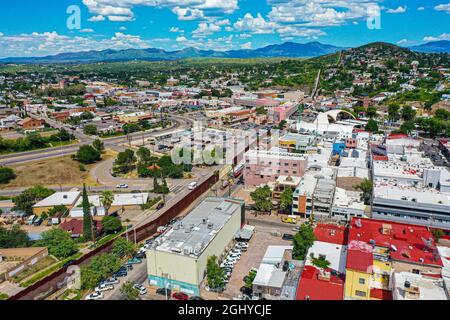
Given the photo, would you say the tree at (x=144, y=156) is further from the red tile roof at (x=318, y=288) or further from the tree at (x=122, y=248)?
the red tile roof at (x=318, y=288)

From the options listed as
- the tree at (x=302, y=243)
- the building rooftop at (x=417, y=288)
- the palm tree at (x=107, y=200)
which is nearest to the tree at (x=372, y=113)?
the tree at (x=302, y=243)

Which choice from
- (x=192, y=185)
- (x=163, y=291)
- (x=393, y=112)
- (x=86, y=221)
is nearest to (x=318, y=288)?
(x=163, y=291)

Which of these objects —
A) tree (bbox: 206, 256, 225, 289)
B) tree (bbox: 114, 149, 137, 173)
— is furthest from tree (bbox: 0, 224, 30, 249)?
tree (bbox: 114, 149, 137, 173)

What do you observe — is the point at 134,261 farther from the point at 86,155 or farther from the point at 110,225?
the point at 86,155

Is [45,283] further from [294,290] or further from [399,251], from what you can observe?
[399,251]

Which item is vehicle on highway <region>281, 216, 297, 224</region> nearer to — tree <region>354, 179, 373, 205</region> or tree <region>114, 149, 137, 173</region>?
tree <region>354, 179, 373, 205</region>

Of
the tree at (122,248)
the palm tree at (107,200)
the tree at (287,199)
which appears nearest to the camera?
the tree at (122,248)

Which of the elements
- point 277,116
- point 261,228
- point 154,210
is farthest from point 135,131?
point 261,228
